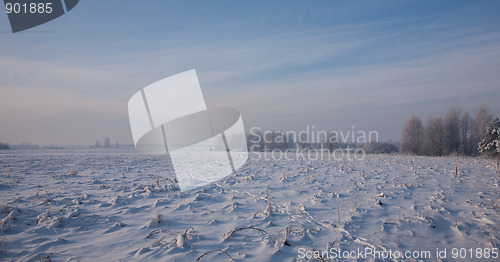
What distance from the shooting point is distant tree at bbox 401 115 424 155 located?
5038cm

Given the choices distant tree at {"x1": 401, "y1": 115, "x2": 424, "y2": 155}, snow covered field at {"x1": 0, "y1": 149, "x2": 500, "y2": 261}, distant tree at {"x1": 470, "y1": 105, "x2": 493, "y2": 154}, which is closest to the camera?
snow covered field at {"x1": 0, "y1": 149, "x2": 500, "y2": 261}

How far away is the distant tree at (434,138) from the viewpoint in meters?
45.6

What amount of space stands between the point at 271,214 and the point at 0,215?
679cm

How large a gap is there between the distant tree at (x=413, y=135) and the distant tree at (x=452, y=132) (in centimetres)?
478

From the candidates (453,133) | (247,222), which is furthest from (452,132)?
(247,222)

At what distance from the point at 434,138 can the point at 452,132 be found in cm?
368

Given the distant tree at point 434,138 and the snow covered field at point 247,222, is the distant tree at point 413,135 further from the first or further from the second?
the snow covered field at point 247,222

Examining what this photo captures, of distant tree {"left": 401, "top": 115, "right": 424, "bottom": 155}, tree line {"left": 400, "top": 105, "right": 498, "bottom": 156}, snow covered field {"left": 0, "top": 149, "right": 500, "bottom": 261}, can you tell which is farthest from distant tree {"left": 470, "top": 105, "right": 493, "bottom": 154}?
snow covered field {"left": 0, "top": 149, "right": 500, "bottom": 261}

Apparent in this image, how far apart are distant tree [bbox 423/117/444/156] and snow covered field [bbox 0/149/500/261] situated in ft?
155

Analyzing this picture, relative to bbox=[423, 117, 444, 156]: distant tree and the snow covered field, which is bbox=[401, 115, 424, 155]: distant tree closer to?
bbox=[423, 117, 444, 156]: distant tree

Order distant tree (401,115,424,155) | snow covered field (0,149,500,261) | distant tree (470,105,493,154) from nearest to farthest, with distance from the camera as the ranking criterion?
snow covered field (0,149,500,261), distant tree (470,105,493,154), distant tree (401,115,424,155)

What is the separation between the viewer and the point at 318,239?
464cm

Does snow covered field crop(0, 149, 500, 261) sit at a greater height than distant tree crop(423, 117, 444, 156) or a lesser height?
greater

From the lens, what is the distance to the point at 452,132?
46.1m
